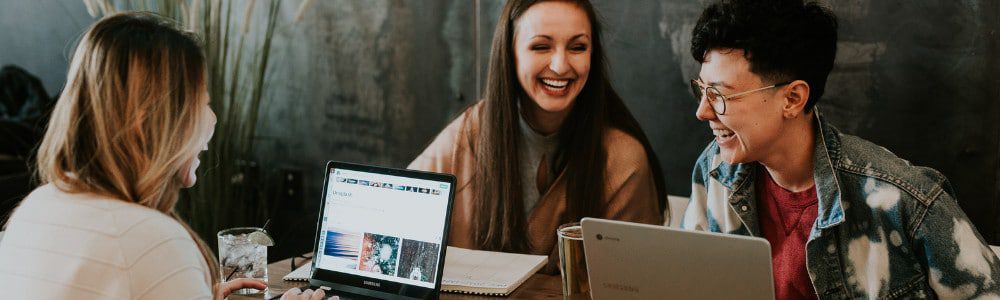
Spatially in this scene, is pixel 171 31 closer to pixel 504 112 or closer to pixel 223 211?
pixel 504 112

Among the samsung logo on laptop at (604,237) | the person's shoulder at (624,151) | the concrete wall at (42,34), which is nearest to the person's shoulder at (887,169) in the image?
the samsung logo on laptop at (604,237)

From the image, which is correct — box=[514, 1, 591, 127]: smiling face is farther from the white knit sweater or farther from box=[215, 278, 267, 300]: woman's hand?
the white knit sweater

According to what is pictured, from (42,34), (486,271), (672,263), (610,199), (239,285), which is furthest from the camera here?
(42,34)

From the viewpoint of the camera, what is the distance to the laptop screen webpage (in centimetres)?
171

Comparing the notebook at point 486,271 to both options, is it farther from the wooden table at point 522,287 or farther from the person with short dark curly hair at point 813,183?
the person with short dark curly hair at point 813,183

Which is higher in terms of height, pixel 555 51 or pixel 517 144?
pixel 555 51

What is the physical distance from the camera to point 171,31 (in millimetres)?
1312

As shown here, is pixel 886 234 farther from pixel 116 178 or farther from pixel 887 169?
Result: pixel 116 178

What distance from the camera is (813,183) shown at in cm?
178

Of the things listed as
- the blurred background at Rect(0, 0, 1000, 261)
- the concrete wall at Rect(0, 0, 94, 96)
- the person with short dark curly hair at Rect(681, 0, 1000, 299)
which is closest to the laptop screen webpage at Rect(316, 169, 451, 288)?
the person with short dark curly hair at Rect(681, 0, 1000, 299)

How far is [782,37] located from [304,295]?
0.97 metres

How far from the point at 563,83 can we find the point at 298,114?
1725 mm


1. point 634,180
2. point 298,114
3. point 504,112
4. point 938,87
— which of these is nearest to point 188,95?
point 504,112

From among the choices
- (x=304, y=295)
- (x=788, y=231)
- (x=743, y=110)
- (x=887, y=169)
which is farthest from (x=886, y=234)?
(x=304, y=295)
